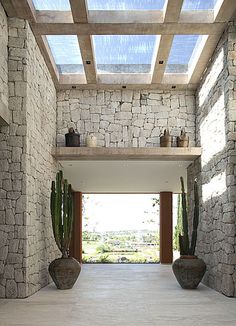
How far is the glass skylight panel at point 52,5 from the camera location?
721 centimetres

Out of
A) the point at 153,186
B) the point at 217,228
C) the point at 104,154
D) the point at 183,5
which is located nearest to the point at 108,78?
the point at 104,154

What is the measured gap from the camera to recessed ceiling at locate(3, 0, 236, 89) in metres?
7.28

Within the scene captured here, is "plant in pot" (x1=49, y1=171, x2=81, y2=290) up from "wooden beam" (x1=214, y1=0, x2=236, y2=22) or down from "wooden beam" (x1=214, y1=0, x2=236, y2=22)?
down

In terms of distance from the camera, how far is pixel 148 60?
9.40m

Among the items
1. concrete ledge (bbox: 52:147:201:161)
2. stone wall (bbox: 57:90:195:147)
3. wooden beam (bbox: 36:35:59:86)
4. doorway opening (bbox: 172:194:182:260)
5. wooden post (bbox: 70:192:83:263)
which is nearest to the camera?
wooden beam (bbox: 36:35:59:86)

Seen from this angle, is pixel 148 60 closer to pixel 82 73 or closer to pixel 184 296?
pixel 82 73

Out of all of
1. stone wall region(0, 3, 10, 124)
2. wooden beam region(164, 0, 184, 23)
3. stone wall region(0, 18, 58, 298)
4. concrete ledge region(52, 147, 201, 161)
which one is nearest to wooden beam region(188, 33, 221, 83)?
wooden beam region(164, 0, 184, 23)

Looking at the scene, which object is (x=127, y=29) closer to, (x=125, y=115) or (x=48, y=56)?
(x=48, y=56)

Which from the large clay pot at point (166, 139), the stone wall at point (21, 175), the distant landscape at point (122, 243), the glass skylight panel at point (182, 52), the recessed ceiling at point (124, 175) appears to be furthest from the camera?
the distant landscape at point (122, 243)

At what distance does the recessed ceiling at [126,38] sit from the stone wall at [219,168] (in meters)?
0.46

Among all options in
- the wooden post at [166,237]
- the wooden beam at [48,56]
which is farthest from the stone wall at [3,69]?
the wooden post at [166,237]

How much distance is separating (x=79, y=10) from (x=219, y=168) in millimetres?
3446

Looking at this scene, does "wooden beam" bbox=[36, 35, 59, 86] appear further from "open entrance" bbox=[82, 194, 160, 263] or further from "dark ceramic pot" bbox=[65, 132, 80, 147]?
"open entrance" bbox=[82, 194, 160, 263]

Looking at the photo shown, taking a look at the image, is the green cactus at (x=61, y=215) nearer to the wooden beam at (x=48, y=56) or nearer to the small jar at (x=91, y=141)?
the small jar at (x=91, y=141)
